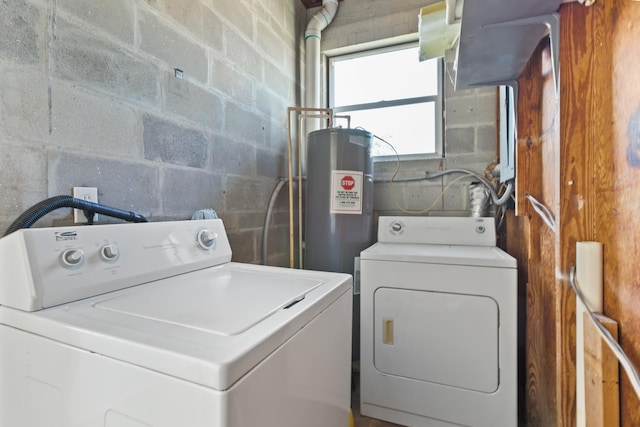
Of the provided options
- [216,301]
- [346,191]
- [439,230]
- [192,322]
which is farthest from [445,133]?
[192,322]

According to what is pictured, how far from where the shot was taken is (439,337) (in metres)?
1.44

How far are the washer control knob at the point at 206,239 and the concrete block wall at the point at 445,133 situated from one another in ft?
4.72

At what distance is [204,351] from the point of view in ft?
1.62

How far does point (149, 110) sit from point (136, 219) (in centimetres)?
45

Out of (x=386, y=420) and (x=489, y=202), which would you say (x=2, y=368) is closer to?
(x=386, y=420)

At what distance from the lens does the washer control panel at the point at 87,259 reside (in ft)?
2.27

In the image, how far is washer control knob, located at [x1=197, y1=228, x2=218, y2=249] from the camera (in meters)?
1.15

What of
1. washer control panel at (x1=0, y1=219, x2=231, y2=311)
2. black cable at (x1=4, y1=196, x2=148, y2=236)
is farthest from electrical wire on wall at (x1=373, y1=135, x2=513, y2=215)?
black cable at (x1=4, y1=196, x2=148, y2=236)

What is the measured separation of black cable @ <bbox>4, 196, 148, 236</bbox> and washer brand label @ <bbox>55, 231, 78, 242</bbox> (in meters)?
0.11

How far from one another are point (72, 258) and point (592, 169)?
4.55ft

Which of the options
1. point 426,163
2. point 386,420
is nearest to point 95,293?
point 386,420

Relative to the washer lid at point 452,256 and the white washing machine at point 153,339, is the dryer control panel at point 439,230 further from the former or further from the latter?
the white washing machine at point 153,339

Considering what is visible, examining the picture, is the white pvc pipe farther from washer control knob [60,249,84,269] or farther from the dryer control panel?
washer control knob [60,249,84,269]

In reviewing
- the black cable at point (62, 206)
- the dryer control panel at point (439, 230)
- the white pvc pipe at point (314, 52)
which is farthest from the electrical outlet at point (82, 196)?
the white pvc pipe at point (314, 52)
